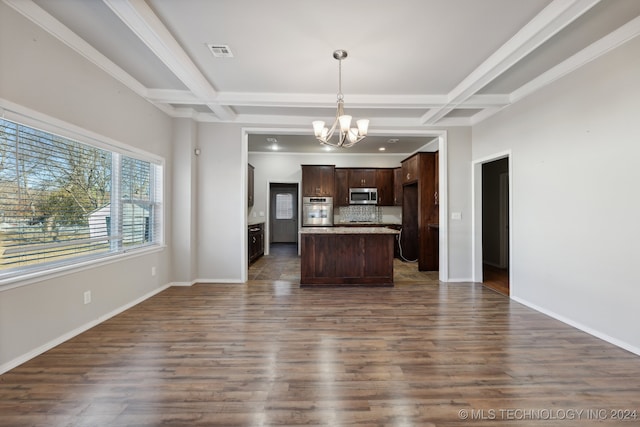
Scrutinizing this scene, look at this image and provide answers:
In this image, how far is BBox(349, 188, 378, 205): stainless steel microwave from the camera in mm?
7336

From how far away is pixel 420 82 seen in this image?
3.46 m

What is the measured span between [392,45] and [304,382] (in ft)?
9.94

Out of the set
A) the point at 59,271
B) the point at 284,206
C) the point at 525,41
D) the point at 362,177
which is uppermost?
the point at 525,41

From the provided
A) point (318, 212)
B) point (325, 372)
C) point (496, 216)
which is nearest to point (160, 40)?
point (325, 372)

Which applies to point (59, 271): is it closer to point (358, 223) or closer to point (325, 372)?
point (325, 372)

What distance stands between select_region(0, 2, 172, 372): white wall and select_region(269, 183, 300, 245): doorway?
646 cm

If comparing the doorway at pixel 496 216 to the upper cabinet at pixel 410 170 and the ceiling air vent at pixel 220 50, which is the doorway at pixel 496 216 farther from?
the ceiling air vent at pixel 220 50

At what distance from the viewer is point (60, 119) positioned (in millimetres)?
2484

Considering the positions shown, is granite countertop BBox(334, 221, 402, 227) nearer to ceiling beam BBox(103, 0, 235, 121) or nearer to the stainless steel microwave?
the stainless steel microwave

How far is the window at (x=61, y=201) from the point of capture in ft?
7.06

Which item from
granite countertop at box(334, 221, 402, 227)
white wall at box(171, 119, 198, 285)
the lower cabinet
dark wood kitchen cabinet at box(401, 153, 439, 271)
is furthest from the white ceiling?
granite countertop at box(334, 221, 402, 227)

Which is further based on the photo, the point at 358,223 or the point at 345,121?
the point at 358,223

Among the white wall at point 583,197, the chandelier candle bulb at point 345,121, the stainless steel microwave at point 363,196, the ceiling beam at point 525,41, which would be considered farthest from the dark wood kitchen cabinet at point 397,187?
the chandelier candle bulb at point 345,121

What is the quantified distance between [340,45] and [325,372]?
9.46ft
